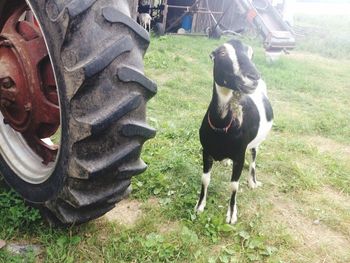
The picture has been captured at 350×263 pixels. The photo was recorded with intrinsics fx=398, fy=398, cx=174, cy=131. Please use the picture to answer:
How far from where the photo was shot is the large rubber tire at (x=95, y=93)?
171 cm

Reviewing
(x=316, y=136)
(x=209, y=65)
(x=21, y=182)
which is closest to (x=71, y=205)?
(x=21, y=182)

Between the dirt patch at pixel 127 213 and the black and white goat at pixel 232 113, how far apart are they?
0.51 m

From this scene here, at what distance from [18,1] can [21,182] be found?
1116 millimetres

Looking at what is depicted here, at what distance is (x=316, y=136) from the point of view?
5312 millimetres

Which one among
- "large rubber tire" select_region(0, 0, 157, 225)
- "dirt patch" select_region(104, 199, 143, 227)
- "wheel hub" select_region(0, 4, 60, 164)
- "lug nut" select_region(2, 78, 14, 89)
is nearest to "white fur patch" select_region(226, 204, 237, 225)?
"dirt patch" select_region(104, 199, 143, 227)

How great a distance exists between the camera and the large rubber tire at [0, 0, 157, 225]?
1.71 metres

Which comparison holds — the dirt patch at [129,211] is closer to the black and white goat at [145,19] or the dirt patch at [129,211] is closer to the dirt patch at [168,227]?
the dirt patch at [168,227]

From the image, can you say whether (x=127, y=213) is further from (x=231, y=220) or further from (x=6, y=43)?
(x=6, y=43)

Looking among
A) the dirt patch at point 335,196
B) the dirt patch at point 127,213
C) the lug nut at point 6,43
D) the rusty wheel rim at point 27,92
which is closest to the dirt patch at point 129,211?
the dirt patch at point 127,213

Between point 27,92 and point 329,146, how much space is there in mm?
3998

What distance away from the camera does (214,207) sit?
336 centimetres

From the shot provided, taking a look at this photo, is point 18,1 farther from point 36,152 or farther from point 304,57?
point 304,57

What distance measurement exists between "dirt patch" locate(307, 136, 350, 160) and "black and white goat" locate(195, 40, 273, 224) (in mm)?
1706

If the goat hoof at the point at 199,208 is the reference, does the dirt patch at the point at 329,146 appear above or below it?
below
